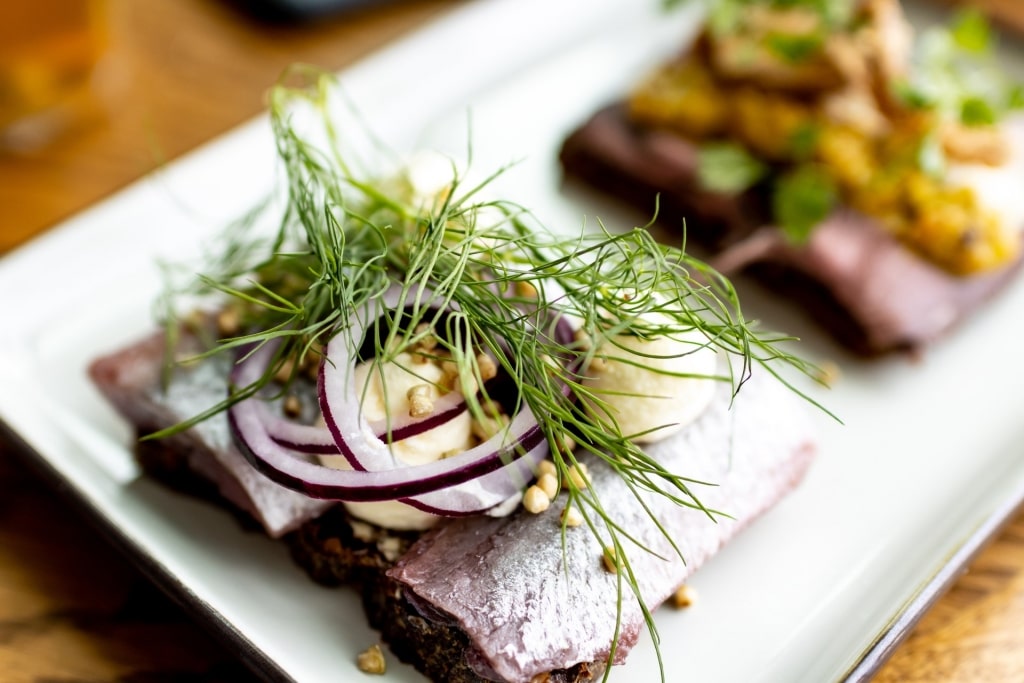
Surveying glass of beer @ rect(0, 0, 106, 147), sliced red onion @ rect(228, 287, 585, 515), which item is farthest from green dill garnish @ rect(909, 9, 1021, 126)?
glass of beer @ rect(0, 0, 106, 147)

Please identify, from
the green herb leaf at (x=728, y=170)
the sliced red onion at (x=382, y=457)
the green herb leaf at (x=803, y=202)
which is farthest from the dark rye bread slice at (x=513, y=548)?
the green herb leaf at (x=728, y=170)

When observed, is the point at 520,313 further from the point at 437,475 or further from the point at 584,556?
the point at 584,556

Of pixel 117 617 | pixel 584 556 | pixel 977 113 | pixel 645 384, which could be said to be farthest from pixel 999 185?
pixel 117 617

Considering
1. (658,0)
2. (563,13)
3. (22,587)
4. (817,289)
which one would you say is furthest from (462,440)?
(658,0)

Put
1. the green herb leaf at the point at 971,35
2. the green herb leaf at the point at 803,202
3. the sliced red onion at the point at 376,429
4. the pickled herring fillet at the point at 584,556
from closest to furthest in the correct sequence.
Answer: the pickled herring fillet at the point at 584,556, the sliced red onion at the point at 376,429, the green herb leaf at the point at 803,202, the green herb leaf at the point at 971,35

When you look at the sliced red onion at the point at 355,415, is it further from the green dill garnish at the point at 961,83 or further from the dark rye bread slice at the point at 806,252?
the green dill garnish at the point at 961,83

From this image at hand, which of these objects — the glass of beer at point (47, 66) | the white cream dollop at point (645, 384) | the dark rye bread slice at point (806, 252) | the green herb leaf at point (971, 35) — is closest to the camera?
the white cream dollop at point (645, 384)

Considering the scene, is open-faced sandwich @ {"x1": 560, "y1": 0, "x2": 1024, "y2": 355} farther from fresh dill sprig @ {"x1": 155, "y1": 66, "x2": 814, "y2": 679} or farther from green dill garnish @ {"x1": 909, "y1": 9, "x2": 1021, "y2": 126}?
fresh dill sprig @ {"x1": 155, "y1": 66, "x2": 814, "y2": 679}

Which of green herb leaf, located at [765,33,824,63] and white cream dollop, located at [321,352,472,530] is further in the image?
green herb leaf, located at [765,33,824,63]
